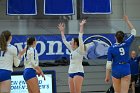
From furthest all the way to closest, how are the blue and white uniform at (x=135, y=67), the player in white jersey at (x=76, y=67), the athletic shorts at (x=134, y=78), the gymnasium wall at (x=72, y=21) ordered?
the gymnasium wall at (x=72, y=21) < the blue and white uniform at (x=135, y=67) < the athletic shorts at (x=134, y=78) < the player in white jersey at (x=76, y=67)

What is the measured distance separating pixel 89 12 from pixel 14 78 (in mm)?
7060

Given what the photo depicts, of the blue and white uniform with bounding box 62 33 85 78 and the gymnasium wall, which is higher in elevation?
the gymnasium wall

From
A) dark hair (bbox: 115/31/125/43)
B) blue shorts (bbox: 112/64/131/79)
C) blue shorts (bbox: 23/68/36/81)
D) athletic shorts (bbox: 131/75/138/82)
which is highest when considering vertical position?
dark hair (bbox: 115/31/125/43)

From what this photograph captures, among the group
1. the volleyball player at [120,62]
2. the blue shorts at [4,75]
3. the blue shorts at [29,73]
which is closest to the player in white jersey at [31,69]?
the blue shorts at [29,73]

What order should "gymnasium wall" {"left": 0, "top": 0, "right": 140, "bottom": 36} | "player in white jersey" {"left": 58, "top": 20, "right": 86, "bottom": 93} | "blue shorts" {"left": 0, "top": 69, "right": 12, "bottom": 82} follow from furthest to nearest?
"gymnasium wall" {"left": 0, "top": 0, "right": 140, "bottom": 36}, "player in white jersey" {"left": 58, "top": 20, "right": 86, "bottom": 93}, "blue shorts" {"left": 0, "top": 69, "right": 12, "bottom": 82}

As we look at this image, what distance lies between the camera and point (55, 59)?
16.0 m

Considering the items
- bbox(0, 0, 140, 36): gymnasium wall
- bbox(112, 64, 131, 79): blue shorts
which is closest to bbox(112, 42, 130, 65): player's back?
bbox(112, 64, 131, 79): blue shorts

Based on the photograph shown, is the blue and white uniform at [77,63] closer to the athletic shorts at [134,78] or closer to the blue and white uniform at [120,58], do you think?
the blue and white uniform at [120,58]

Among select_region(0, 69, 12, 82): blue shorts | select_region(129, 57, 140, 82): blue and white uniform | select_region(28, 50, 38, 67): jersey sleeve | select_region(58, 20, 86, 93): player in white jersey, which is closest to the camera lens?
select_region(0, 69, 12, 82): blue shorts

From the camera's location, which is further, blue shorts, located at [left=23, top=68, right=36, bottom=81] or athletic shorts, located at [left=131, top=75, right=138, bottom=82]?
athletic shorts, located at [left=131, top=75, right=138, bottom=82]

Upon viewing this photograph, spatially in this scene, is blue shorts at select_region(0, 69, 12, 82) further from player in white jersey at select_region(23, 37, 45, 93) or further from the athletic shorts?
the athletic shorts

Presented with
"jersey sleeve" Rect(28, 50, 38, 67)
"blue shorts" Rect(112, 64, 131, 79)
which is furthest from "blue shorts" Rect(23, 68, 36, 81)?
"blue shorts" Rect(112, 64, 131, 79)

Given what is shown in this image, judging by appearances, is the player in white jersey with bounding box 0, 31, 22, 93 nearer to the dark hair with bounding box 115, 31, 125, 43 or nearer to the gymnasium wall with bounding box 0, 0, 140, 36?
the dark hair with bounding box 115, 31, 125, 43

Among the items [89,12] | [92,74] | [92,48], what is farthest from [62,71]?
[89,12]
